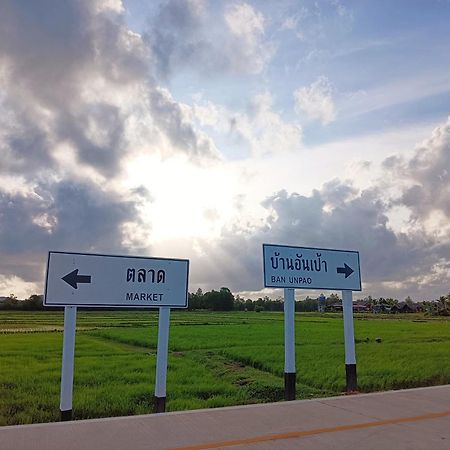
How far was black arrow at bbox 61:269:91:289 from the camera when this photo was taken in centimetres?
680

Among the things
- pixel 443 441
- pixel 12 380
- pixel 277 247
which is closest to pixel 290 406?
pixel 443 441

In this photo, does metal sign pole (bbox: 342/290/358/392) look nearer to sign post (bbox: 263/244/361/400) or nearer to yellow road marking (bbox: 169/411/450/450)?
sign post (bbox: 263/244/361/400)

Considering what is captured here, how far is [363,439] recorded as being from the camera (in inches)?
216

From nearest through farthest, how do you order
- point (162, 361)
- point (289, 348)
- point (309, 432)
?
point (309, 432) < point (162, 361) < point (289, 348)

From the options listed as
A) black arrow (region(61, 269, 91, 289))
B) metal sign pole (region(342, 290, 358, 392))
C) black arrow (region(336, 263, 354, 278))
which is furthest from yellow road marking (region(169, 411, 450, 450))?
black arrow (region(336, 263, 354, 278))

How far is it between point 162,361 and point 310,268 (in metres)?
3.40

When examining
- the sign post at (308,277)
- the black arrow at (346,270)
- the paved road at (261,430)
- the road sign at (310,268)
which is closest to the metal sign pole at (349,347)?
the sign post at (308,277)

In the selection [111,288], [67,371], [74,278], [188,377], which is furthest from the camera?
[188,377]

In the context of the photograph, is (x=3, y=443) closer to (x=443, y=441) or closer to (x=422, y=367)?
(x=443, y=441)

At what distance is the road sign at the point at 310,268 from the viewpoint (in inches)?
345

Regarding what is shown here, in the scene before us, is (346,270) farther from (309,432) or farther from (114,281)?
(114,281)

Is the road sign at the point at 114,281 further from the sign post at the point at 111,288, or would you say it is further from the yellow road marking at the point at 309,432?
the yellow road marking at the point at 309,432

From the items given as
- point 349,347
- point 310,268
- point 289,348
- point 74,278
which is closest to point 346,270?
point 310,268

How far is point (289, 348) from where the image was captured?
338 inches
